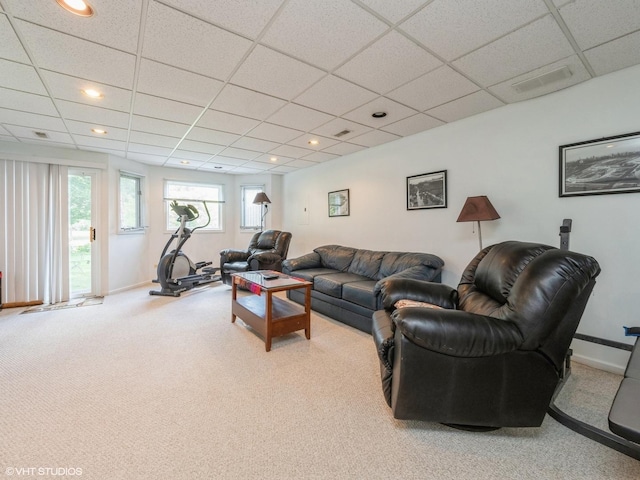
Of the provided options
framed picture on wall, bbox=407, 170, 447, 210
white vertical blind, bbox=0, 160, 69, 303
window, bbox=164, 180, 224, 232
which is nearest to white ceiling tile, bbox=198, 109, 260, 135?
framed picture on wall, bbox=407, 170, 447, 210

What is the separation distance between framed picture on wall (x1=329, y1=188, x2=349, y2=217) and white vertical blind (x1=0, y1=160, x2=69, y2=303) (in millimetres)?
4176

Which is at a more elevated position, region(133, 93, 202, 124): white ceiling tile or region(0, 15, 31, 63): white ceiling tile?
region(133, 93, 202, 124): white ceiling tile

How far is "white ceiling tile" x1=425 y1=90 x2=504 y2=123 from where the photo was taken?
8.52ft

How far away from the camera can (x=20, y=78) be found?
7.30 feet

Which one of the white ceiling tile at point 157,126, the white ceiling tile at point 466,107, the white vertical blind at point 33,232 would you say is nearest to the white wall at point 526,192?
the white ceiling tile at point 466,107

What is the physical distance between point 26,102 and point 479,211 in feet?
14.8

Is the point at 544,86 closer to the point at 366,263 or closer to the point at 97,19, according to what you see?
the point at 366,263

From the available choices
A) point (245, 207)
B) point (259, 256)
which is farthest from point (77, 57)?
point (245, 207)

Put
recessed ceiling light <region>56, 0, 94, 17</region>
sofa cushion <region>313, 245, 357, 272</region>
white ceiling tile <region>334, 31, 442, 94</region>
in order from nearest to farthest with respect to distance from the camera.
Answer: recessed ceiling light <region>56, 0, 94, 17</region>
white ceiling tile <region>334, 31, 442, 94</region>
sofa cushion <region>313, 245, 357, 272</region>

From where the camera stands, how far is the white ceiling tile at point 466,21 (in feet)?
5.02

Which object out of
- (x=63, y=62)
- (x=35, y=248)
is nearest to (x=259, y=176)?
(x=35, y=248)

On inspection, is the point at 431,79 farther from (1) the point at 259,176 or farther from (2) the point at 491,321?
(1) the point at 259,176

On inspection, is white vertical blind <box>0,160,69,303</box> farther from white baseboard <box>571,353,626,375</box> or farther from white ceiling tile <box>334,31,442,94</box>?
white baseboard <box>571,353,626,375</box>

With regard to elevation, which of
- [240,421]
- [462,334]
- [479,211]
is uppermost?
[479,211]
